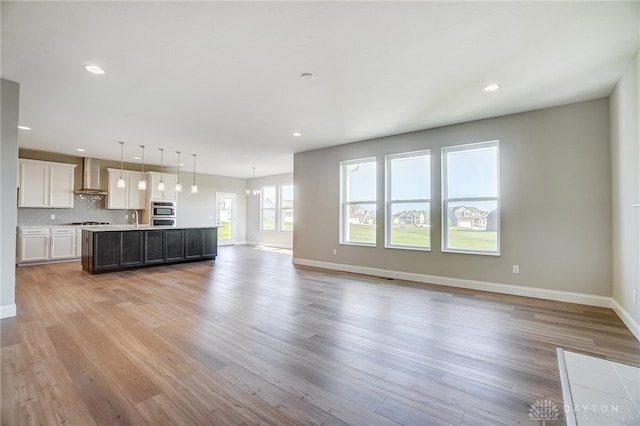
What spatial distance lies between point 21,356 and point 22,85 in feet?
10.2

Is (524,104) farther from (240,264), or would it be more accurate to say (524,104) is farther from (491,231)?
(240,264)

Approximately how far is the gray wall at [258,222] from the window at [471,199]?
6.39 meters

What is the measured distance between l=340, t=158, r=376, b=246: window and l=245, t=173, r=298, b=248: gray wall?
4386 mm

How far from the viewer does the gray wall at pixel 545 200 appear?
12.4ft

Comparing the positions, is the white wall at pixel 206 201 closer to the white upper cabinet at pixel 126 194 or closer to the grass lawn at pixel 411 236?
the white upper cabinet at pixel 126 194

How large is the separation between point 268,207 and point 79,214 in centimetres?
570

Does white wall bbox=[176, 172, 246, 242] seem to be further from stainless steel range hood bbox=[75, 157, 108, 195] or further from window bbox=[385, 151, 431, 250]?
window bbox=[385, 151, 431, 250]

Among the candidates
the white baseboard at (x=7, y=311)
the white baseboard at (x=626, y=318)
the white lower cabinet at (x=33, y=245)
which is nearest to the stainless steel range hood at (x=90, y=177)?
the white lower cabinet at (x=33, y=245)

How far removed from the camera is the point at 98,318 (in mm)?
3219

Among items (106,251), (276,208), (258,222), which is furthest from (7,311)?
(258,222)

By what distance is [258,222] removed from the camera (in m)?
11.5

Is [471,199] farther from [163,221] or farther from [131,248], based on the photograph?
[163,221]

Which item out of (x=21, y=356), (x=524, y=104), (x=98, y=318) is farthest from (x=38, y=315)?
(x=524, y=104)

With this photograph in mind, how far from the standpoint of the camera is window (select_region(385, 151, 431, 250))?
521cm
